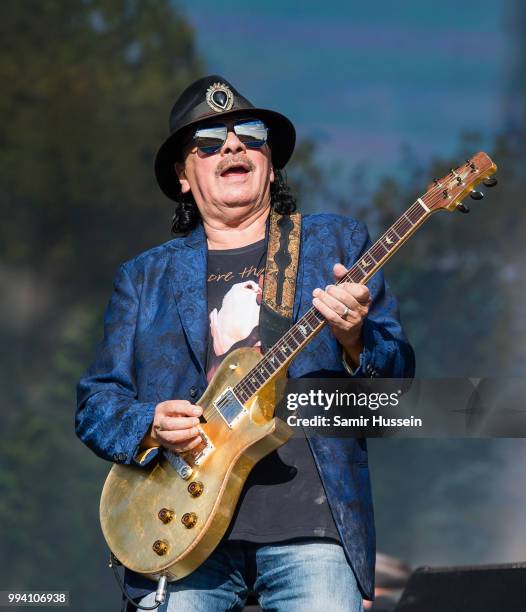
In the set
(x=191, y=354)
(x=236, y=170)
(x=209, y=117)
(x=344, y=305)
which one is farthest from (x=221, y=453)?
(x=209, y=117)

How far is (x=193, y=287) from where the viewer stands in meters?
2.92

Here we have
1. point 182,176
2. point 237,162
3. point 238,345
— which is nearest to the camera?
point 238,345

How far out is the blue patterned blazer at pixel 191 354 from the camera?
8.77ft

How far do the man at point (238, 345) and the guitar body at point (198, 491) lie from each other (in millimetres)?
58

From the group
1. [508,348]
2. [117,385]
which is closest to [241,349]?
[117,385]

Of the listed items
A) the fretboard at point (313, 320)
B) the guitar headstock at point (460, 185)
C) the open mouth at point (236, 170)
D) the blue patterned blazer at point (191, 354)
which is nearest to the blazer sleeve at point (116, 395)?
the blue patterned blazer at point (191, 354)

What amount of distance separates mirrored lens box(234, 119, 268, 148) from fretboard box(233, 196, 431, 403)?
0.52 m

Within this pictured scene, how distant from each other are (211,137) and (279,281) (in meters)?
0.46

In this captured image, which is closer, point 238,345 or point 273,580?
point 273,580

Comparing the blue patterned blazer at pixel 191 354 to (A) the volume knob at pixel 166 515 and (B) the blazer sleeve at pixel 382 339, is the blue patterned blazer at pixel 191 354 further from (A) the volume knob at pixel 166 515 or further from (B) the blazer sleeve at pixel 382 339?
(A) the volume knob at pixel 166 515

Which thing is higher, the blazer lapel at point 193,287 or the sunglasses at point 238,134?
the sunglasses at point 238,134

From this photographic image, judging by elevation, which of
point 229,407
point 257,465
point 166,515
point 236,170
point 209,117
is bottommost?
point 166,515

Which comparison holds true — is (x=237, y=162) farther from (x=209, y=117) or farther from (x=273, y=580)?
(x=273, y=580)

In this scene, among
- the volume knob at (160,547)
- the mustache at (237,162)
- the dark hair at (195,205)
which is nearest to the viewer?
the volume knob at (160,547)
